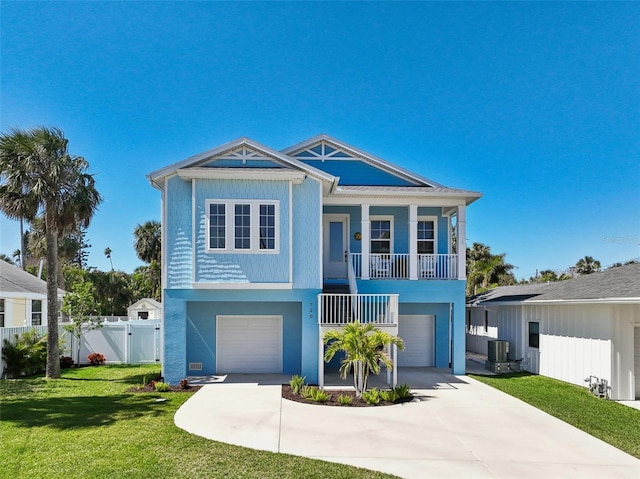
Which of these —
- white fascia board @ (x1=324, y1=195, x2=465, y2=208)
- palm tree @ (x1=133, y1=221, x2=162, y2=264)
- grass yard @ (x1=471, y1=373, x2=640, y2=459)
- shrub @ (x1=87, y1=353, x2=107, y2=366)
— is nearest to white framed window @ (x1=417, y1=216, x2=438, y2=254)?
white fascia board @ (x1=324, y1=195, x2=465, y2=208)

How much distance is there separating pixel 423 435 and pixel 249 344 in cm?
797

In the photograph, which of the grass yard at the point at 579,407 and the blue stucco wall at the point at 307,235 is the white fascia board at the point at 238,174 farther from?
the grass yard at the point at 579,407

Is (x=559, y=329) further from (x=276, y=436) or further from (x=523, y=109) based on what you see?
(x=276, y=436)

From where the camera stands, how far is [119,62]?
13562 mm

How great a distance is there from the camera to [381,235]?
16.4 meters

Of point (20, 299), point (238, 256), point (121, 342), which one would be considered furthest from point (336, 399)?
point (20, 299)

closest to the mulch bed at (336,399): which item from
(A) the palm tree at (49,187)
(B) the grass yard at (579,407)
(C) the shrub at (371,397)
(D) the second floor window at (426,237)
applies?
(C) the shrub at (371,397)

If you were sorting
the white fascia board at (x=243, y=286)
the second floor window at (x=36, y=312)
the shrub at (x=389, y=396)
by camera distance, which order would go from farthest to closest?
1. the second floor window at (x=36, y=312)
2. the white fascia board at (x=243, y=286)
3. the shrub at (x=389, y=396)

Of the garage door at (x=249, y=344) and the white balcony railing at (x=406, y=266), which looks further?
the white balcony railing at (x=406, y=266)

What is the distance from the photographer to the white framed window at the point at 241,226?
40.9 feet

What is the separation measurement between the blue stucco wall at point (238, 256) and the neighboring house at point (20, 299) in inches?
408

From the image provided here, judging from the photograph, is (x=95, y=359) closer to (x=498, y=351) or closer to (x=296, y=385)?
(x=296, y=385)

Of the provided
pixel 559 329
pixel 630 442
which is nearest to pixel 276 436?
pixel 630 442

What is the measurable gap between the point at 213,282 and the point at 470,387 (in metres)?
8.19
